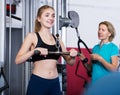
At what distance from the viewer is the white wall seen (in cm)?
365

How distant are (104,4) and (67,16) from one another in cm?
150

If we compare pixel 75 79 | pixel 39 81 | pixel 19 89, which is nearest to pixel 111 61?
pixel 39 81

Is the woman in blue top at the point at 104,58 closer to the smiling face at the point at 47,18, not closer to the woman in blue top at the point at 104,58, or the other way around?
the woman in blue top at the point at 104,58

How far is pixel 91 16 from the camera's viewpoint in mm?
3775

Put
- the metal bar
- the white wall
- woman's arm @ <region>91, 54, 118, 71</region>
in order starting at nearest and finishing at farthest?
woman's arm @ <region>91, 54, 118, 71</region>
the metal bar
the white wall

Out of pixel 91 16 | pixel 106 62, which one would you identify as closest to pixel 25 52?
pixel 106 62

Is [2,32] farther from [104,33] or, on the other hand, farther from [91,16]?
[91,16]

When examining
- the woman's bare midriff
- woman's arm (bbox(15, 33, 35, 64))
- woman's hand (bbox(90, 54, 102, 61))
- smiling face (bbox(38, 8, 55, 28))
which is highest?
smiling face (bbox(38, 8, 55, 28))

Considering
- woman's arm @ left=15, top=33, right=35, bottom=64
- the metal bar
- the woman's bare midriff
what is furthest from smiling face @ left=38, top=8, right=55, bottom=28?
the metal bar

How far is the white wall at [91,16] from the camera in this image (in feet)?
12.0

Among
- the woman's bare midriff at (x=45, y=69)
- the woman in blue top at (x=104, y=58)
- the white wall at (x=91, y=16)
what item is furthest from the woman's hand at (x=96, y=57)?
the white wall at (x=91, y=16)

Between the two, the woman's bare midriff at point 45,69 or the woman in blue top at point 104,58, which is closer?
the woman's bare midriff at point 45,69

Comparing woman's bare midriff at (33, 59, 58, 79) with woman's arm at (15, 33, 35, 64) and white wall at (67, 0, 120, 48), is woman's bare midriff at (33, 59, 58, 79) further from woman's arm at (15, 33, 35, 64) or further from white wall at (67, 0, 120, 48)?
white wall at (67, 0, 120, 48)

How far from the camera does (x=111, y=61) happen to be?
2289mm
